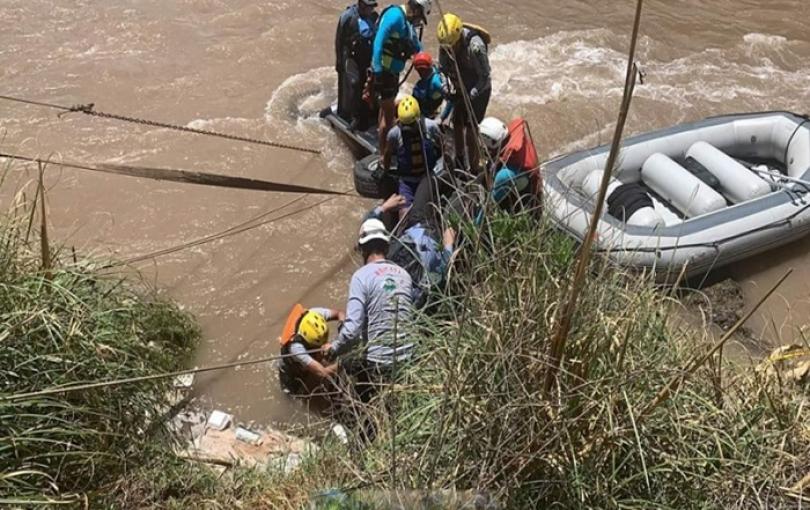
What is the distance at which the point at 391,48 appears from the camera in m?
6.33

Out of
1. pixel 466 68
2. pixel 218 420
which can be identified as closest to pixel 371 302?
pixel 218 420

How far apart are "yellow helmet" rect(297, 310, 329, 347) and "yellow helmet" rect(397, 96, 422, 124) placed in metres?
1.68

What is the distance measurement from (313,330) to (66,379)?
5.59 feet

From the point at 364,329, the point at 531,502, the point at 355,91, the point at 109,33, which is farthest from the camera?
the point at 109,33

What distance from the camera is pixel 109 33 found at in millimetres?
8773

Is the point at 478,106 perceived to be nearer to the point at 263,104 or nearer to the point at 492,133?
the point at 492,133

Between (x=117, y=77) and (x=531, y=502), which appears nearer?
(x=531, y=502)

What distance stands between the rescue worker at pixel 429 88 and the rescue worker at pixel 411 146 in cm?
56

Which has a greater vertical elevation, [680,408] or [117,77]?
[680,408]

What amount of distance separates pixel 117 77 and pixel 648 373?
22.7 feet

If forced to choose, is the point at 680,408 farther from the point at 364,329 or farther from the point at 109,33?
the point at 109,33

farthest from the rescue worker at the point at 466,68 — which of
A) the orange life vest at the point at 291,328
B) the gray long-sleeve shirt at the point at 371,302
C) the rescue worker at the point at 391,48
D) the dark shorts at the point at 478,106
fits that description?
the orange life vest at the point at 291,328

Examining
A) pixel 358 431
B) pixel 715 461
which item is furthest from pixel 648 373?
pixel 358 431

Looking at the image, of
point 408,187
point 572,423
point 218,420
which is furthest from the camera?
point 408,187
